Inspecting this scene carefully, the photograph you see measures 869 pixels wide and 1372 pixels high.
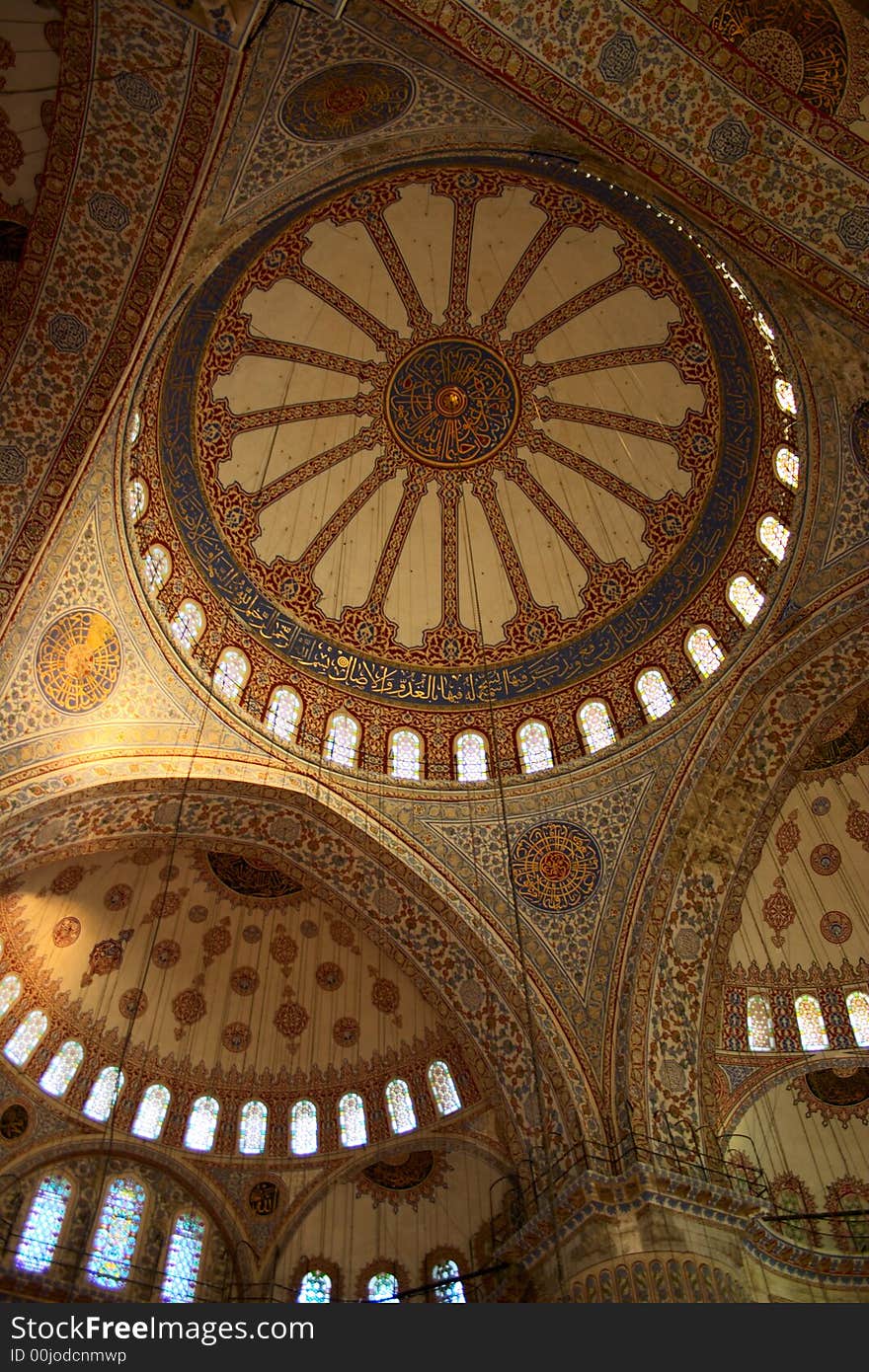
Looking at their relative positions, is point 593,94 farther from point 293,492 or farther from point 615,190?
point 293,492

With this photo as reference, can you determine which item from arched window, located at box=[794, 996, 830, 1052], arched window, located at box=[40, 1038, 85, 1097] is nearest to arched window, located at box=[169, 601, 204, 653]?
arched window, located at box=[40, 1038, 85, 1097]

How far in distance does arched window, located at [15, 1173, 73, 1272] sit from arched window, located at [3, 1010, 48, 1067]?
49.1 inches

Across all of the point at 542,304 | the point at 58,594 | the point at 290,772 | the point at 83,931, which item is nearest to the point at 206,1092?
the point at 83,931

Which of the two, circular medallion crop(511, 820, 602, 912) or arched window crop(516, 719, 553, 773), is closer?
circular medallion crop(511, 820, 602, 912)

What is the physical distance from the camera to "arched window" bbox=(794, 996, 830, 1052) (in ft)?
34.0

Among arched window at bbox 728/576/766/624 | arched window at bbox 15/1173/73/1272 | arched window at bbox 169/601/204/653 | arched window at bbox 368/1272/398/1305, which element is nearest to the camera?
arched window at bbox 15/1173/73/1272

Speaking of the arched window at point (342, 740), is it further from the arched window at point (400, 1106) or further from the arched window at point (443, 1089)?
the arched window at point (400, 1106)

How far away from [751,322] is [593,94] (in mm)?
3858

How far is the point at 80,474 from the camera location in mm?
8281

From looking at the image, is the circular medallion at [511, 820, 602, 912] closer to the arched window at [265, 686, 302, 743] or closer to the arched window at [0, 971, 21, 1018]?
the arched window at [265, 686, 302, 743]

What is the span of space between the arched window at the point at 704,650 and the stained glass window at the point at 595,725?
109 centimetres

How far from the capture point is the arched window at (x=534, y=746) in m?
10.8

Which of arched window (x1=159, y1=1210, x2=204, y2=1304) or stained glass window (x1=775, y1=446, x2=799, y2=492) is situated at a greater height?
stained glass window (x1=775, y1=446, x2=799, y2=492)

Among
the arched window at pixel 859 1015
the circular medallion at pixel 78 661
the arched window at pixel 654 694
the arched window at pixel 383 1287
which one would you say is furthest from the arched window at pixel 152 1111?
the arched window at pixel 859 1015
